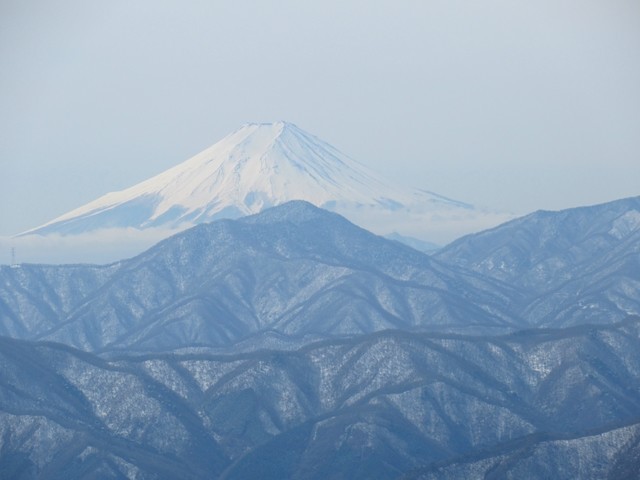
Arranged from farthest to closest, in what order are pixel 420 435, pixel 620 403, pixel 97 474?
pixel 620 403
pixel 420 435
pixel 97 474

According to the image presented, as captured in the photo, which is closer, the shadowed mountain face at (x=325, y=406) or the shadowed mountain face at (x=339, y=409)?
the shadowed mountain face at (x=339, y=409)

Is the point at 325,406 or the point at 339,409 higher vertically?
the point at 339,409

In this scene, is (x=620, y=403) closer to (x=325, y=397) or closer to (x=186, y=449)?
(x=325, y=397)

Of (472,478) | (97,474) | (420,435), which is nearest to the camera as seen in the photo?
(472,478)

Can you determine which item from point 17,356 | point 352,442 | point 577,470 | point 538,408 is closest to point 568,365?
point 538,408

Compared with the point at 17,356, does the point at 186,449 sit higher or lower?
lower

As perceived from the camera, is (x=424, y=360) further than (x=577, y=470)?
Yes

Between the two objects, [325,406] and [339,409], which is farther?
[325,406]

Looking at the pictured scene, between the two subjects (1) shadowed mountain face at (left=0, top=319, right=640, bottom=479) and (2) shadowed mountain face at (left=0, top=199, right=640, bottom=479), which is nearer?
(2) shadowed mountain face at (left=0, top=199, right=640, bottom=479)
